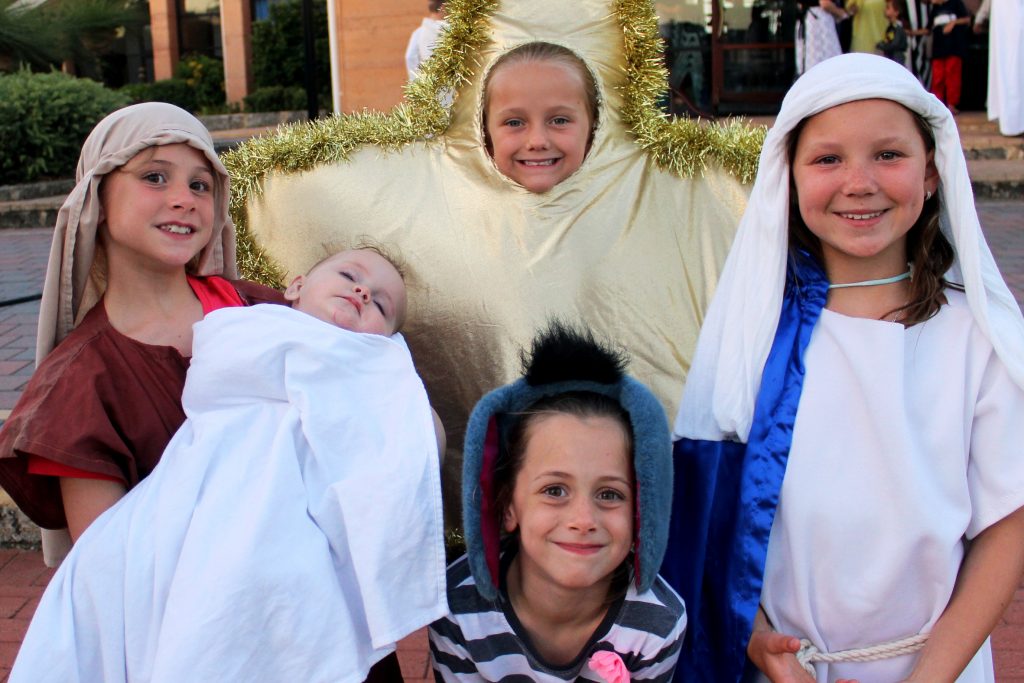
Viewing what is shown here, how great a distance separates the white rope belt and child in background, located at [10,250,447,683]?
73cm

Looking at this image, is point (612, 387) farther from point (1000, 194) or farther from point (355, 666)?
point (1000, 194)

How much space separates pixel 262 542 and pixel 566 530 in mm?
576

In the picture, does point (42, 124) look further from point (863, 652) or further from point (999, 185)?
point (863, 652)

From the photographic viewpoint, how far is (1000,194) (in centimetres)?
986

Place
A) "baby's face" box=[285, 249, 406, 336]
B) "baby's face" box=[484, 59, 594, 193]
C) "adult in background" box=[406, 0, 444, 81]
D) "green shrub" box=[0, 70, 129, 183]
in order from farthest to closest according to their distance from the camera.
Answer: "green shrub" box=[0, 70, 129, 183]
"adult in background" box=[406, 0, 444, 81]
"baby's face" box=[484, 59, 594, 193]
"baby's face" box=[285, 249, 406, 336]

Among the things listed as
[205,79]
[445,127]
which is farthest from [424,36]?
[205,79]

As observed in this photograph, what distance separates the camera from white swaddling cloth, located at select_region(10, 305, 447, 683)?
1809 mm

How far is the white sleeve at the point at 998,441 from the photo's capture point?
186 cm

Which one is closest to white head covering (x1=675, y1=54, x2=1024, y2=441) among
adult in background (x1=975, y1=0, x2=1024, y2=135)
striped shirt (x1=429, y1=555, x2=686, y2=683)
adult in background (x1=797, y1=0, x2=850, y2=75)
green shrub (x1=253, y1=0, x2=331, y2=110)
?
striped shirt (x1=429, y1=555, x2=686, y2=683)

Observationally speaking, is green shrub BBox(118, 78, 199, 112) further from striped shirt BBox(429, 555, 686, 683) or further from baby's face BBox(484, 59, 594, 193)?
striped shirt BBox(429, 555, 686, 683)

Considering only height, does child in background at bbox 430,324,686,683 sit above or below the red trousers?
below

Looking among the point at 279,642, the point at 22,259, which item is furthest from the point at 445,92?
the point at 22,259

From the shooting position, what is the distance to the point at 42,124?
1115 cm

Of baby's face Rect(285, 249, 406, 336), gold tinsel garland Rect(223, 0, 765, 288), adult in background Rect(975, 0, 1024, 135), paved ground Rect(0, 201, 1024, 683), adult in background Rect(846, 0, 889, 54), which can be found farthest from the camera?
adult in background Rect(846, 0, 889, 54)
